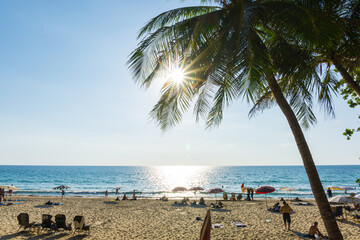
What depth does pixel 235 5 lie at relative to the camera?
5125 mm

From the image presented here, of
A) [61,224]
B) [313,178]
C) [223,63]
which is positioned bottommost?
[61,224]

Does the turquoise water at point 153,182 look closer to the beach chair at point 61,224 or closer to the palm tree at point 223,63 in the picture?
the beach chair at point 61,224

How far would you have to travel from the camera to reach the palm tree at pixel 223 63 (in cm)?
451

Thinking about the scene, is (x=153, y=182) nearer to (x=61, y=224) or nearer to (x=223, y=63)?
(x=61, y=224)

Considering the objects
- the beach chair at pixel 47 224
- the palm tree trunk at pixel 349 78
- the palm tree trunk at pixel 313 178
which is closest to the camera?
the palm tree trunk at pixel 313 178

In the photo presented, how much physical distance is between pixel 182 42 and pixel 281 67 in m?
2.44

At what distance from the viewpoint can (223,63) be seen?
16.9 ft

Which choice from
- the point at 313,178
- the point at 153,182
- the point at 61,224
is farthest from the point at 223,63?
the point at 153,182

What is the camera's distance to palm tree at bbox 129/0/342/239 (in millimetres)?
4512

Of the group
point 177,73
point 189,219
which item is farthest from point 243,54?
point 189,219

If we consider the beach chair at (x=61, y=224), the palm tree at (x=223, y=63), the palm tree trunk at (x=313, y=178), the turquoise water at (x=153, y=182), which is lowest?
the turquoise water at (x=153, y=182)

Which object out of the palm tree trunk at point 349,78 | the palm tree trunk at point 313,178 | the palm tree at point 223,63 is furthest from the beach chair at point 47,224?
the palm tree trunk at point 349,78

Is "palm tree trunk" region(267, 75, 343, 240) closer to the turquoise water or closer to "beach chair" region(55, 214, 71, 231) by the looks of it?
"beach chair" region(55, 214, 71, 231)

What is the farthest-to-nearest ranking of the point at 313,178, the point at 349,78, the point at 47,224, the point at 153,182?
1. the point at 153,182
2. the point at 47,224
3. the point at 349,78
4. the point at 313,178
